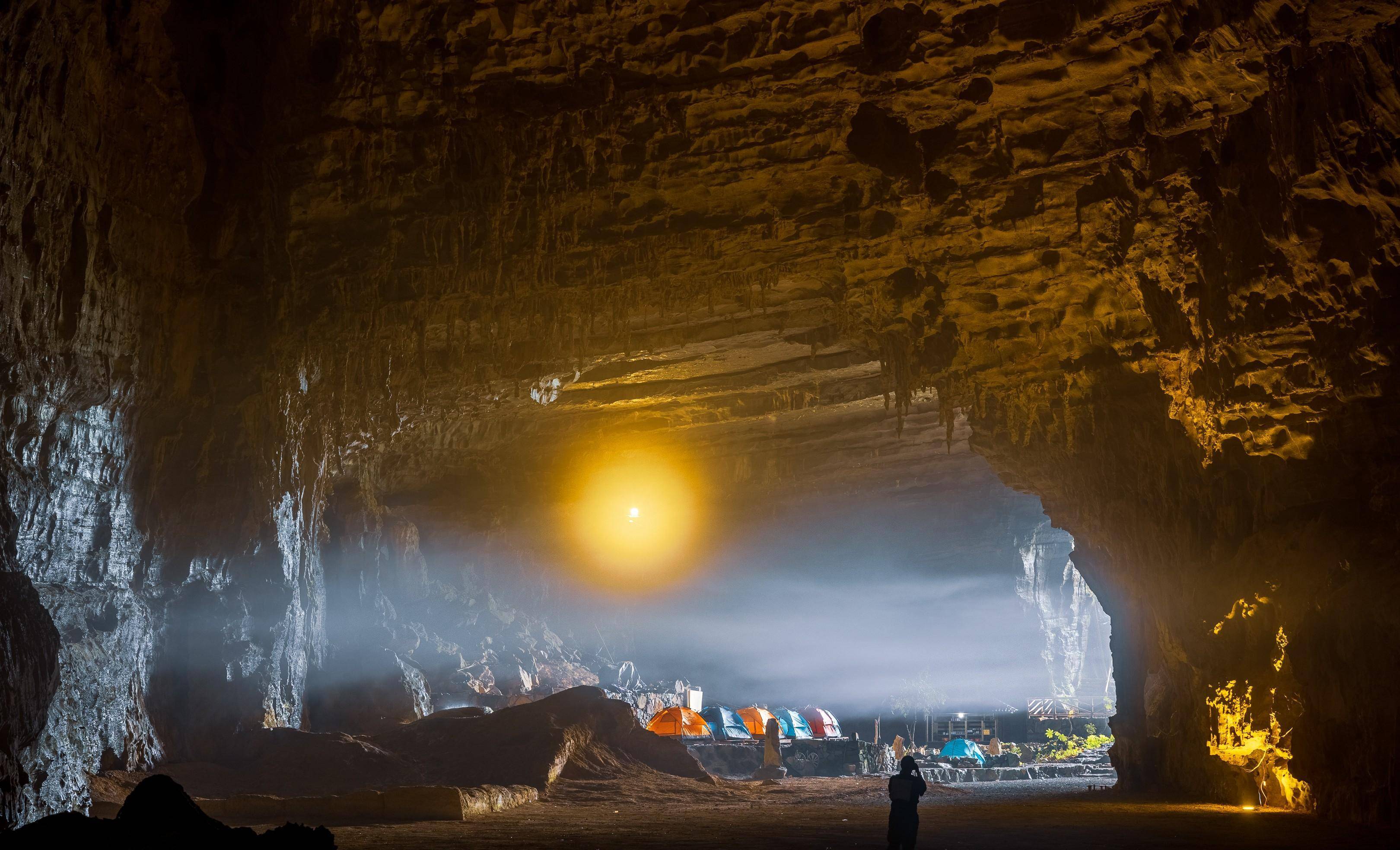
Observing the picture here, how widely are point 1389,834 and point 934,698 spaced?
31.0 metres

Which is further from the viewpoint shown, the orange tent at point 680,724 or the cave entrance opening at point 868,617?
the cave entrance opening at point 868,617

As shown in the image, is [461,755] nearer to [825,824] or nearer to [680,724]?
[825,824]

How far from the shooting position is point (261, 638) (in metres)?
19.2

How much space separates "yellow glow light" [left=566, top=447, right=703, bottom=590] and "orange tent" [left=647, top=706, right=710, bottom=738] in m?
5.90

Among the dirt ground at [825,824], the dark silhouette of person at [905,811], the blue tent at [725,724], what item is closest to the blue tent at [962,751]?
the blue tent at [725,724]

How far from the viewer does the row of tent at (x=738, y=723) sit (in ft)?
86.9

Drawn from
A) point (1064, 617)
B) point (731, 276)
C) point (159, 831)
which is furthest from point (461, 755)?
point (1064, 617)

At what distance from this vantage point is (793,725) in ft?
102

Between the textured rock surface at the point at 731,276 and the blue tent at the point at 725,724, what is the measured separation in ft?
43.6

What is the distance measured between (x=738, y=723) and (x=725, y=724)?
81 centimetres

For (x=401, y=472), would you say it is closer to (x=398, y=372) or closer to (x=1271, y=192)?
(x=398, y=372)

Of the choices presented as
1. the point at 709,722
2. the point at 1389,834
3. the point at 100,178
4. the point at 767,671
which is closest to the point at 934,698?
the point at 767,671

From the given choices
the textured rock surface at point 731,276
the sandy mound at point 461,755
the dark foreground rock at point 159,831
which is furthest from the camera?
the sandy mound at point 461,755

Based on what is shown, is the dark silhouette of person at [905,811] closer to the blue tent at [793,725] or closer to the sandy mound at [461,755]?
the sandy mound at [461,755]
